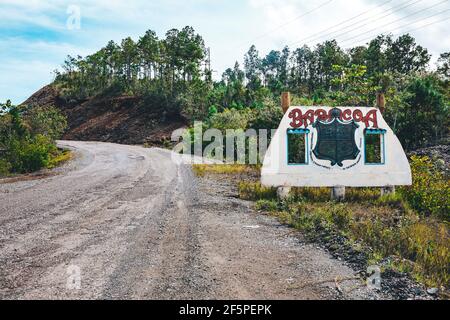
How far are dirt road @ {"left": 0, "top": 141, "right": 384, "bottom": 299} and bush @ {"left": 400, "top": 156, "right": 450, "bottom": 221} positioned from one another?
17.1ft

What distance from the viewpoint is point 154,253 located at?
21.5 feet

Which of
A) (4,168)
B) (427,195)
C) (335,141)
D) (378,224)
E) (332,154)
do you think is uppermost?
(335,141)

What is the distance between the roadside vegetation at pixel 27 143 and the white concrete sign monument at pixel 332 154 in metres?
16.5

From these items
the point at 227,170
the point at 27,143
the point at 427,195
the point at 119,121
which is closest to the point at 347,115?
the point at 427,195

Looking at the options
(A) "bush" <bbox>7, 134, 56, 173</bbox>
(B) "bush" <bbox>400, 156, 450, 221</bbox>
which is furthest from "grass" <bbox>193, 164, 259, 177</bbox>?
(A) "bush" <bbox>7, 134, 56, 173</bbox>

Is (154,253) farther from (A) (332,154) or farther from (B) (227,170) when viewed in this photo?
(B) (227,170)

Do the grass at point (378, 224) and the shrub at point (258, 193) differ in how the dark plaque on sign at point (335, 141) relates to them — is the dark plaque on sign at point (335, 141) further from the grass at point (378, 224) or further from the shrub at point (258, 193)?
the shrub at point (258, 193)

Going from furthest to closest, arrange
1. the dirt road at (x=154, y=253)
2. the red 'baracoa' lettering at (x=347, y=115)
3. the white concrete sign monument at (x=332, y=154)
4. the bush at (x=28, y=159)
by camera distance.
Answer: the bush at (x=28, y=159), the red 'baracoa' lettering at (x=347, y=115), the white concrete sign monument at (x=332, y=154), the dirt road at (x=154, y=253)

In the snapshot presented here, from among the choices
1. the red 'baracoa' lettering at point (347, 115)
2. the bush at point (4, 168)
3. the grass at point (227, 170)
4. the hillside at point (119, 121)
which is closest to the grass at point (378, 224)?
the red 'baracoa' lettering at point (347, 115)

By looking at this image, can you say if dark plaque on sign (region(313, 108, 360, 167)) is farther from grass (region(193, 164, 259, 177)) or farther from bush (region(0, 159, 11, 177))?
bush (region(0, 159, 11, 177))

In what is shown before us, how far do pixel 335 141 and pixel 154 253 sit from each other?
7.64m

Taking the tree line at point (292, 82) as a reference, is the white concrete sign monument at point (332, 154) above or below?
below

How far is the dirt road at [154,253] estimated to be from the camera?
508 cm
